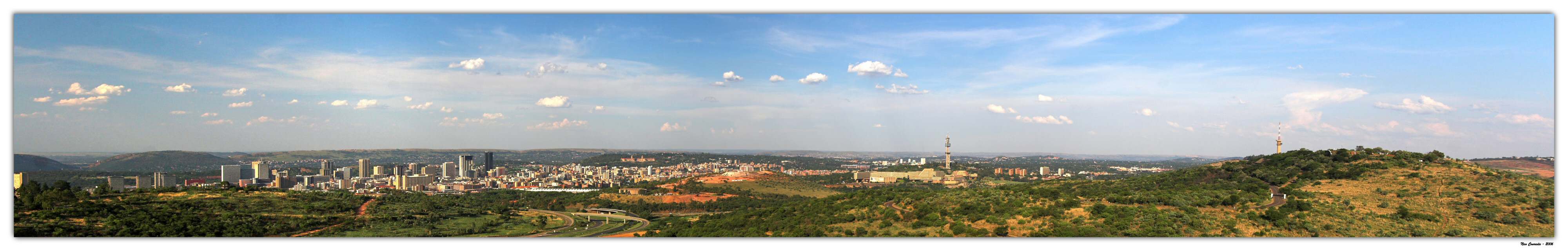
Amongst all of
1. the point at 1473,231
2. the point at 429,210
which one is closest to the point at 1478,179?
the point at 1473,231

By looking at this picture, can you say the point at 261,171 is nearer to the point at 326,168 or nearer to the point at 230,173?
the point at 230,173

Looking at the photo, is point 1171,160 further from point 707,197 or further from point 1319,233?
point 1319,233

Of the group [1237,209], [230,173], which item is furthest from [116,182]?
[1237,209]

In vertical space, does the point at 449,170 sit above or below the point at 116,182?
below

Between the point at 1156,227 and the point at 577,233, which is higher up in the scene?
the point at 1156,227

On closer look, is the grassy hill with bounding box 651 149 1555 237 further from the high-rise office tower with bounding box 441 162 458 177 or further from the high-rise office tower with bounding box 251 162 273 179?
the high-rise office tower with bounding box 441 162 458 177

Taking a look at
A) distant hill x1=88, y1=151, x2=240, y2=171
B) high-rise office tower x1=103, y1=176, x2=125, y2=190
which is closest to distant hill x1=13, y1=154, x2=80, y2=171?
high-rise office tower x1=103, y1=176, x2=125, y2=190
